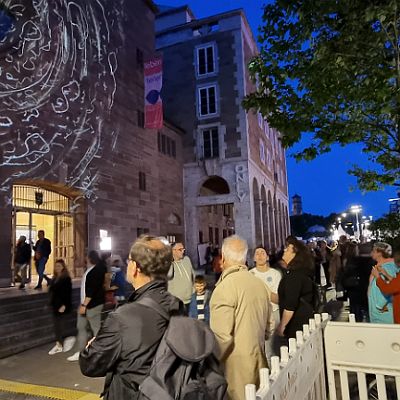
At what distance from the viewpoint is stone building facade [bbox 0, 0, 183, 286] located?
1209cm

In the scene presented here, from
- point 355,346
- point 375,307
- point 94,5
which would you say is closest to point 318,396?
point 355,346

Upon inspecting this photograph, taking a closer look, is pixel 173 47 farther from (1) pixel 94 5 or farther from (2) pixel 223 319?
(2) pixel 223 319

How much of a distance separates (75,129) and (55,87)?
1.68 metres

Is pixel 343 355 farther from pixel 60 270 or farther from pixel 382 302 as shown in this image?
pixel 60 270

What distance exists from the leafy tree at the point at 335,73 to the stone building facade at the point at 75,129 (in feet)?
27.2

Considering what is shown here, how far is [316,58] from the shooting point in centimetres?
609

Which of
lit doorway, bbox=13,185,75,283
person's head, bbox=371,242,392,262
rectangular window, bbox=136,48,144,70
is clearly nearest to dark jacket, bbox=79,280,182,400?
person's head, bbox=371,242,392,262

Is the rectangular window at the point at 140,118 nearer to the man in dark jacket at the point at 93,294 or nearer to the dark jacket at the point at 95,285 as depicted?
the man in dark jacket at the point at 93,294

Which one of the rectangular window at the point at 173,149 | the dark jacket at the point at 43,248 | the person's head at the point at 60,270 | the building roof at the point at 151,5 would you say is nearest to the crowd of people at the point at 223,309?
the person's head at the point at 60,270

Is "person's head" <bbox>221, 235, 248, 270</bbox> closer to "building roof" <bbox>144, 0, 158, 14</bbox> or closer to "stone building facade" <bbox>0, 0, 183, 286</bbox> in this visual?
"stone building facade" <bbox>0, 0, 183, 286</bbox>

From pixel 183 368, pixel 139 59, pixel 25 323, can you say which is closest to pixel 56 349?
pixel 25 323

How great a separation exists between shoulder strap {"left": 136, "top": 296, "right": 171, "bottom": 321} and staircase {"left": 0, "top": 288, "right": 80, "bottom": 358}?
6.26 m

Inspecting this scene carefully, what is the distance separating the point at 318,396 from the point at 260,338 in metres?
0.62

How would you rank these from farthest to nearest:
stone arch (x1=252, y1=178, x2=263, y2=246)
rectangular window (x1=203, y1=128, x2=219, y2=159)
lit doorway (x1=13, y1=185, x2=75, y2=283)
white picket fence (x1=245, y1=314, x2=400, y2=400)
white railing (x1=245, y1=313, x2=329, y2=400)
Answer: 1. rectangular window (x1=203, y1=128, x2=219, y2=159)
2. stone arch (x1=252, y1=178, x2=263, y2=246)
3. lit doorway (x1=13, y1=185, x2=75, y2=283)
4. white picket fence (x1=245, y1=314, x2=400, y2=400)
5. white railing (x1=245, y1=313, x2=329, y2=400)
